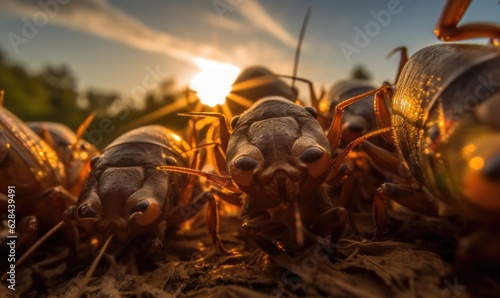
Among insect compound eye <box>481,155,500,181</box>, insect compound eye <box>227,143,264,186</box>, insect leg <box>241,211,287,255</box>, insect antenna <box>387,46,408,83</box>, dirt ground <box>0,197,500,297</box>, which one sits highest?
insect antenna <box>387,46,408,83</box>

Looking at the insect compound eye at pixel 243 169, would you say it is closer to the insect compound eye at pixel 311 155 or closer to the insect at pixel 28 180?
the insect compound eye at pixel 311 155

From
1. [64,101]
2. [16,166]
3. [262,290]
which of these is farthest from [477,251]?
[64,101]

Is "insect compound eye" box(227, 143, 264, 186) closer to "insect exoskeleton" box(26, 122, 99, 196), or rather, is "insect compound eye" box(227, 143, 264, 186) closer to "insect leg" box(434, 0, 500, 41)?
"insect leg" box(434, 0, 500, 41)

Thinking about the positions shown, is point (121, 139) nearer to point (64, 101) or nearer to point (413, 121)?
point (413, 121)

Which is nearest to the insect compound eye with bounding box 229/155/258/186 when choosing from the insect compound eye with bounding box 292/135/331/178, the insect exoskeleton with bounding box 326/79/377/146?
the insect compound eye with bounding box 292/135/331/178

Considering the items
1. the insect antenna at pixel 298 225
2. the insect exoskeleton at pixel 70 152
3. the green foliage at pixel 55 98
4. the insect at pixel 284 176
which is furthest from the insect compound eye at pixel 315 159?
the green foliage at pixel 55 98

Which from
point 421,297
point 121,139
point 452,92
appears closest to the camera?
point 421,297
